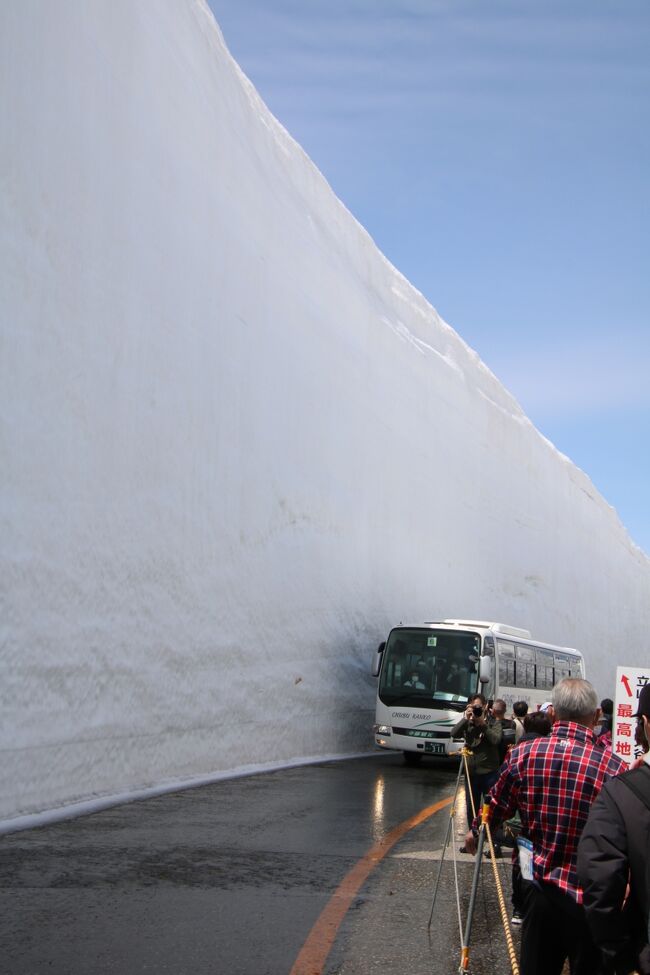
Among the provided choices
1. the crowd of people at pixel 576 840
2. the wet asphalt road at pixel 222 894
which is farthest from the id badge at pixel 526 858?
the wet asphalt road at pixel 222 894

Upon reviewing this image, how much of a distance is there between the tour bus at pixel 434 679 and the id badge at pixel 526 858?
13.8 metres

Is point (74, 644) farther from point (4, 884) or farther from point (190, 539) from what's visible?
point (4, 884)

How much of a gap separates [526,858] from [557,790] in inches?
11.6

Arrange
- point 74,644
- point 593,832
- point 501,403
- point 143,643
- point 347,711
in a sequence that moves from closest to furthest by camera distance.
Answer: point 593,832, point 74,644, point 143,643, point 347,711, point 501,403

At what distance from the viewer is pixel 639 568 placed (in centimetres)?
5022

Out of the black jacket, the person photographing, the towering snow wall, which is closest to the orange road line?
the person photographing

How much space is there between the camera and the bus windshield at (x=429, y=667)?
1850 cm

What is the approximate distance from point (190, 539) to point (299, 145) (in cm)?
1631

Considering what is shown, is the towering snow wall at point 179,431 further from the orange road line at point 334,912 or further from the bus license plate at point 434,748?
the orange road line at point 334,912

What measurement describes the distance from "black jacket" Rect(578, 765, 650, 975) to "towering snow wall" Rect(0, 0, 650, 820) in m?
8.00

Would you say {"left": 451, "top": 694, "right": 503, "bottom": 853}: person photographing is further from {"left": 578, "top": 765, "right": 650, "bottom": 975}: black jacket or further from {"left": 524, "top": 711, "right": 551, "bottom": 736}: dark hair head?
{"left": 578, "top": 765, "right": 650, "bottom": 975}: black jacket

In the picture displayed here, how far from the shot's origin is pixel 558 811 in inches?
152

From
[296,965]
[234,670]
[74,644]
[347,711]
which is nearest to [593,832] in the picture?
[296,965]

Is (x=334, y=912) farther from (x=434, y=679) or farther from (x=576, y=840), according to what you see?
(x=434, y=679)
